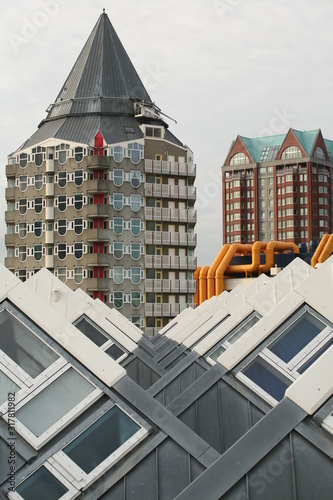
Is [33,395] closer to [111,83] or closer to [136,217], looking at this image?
[136,217]

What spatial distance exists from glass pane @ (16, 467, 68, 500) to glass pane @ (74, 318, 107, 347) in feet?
28.2

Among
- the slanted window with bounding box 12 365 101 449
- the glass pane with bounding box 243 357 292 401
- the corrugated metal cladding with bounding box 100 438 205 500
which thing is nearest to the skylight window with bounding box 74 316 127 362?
the glass pane with bounding box 243 357 292 401

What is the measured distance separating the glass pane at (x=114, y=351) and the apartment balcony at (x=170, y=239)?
5713 cm

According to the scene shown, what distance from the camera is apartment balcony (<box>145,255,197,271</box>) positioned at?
72625mm

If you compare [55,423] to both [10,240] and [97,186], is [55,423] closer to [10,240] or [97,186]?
[97,186]

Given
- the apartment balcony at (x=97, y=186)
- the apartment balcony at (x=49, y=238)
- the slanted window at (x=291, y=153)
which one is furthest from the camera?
the slanted window at (x=291, y=153)

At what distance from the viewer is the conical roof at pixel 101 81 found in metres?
75.8

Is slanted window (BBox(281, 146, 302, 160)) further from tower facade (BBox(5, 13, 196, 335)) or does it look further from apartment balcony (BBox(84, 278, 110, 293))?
apartment balcony (BBox(84, 278, 110, 293))

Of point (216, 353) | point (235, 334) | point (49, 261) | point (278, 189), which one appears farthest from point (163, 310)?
point (216, 353)

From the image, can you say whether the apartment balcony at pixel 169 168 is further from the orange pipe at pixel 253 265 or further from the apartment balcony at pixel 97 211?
the orange pipe at pixel 253 265

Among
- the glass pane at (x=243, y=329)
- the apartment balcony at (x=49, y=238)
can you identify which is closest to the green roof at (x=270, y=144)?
the apartment balcony at (x=49, y=238)

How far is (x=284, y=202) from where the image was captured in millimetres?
122312

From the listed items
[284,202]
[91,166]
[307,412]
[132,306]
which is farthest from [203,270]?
[307,412]

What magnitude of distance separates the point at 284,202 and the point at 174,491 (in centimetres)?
11825
